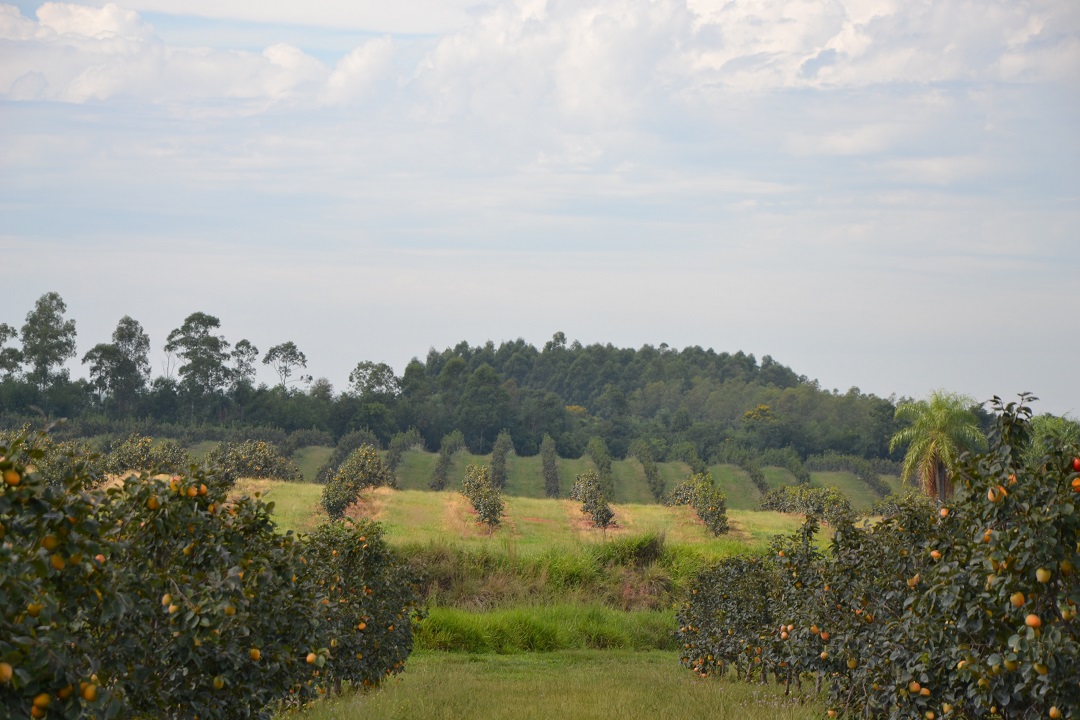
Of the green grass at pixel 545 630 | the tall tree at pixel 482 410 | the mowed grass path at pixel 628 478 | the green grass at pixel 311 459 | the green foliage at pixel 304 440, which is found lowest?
the green grass at pixel 545 630

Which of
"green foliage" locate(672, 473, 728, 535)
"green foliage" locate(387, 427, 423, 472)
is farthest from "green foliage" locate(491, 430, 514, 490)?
"green foliage" locate(672, 473, 728, 535)

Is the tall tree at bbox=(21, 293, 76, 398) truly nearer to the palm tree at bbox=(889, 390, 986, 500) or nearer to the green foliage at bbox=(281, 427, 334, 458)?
the green foliage at bbox=(281, 427, 334, 458)

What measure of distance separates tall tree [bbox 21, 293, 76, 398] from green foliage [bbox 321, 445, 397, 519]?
45.1 metres

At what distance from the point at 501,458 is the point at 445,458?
18.0 ft

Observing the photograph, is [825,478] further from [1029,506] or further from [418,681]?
[1029,506]

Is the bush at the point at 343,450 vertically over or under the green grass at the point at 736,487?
over

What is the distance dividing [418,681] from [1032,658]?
7608 millimetres

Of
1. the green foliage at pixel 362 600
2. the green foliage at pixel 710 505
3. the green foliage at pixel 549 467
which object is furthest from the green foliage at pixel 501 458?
the green foliage at pixel 362 600

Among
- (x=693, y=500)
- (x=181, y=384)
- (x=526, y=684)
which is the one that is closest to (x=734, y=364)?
(x=181, y=384)

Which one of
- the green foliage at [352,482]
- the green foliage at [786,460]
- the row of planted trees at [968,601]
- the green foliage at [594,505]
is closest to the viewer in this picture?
the row of planted trees at [968,601]

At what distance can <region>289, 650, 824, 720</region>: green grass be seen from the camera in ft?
26.2

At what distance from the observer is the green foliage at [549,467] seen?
61.7 metres

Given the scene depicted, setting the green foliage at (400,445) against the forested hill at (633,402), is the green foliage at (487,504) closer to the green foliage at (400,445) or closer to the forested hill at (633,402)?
the green foliage at (400,445)

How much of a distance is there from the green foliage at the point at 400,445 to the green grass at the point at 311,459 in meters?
4.16
